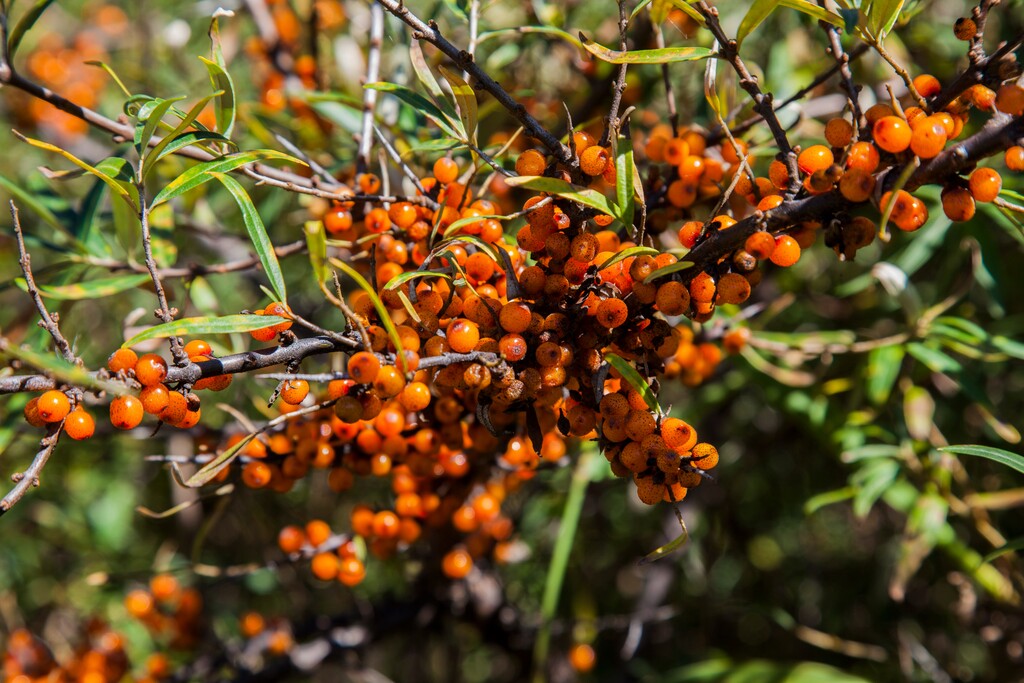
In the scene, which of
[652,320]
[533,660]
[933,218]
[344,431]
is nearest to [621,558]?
[533,660]

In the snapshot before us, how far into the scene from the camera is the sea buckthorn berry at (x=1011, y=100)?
0.62 metres

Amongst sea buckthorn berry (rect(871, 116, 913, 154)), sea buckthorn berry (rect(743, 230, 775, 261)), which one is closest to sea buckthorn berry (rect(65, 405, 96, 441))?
sea buckthorn berry (rect(743, 230, 775, 261))

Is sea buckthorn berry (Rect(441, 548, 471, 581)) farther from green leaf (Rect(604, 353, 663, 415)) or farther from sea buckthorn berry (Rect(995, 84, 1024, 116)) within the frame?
sea buckthorn berry (Rect(995, 84, 1024, 116))

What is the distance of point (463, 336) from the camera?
705 mm

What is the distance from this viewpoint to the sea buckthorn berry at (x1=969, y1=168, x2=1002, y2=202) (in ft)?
2.11

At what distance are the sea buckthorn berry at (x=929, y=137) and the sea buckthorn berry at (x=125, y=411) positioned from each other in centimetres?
70

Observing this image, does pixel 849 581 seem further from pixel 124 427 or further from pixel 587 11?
pixel 124 427

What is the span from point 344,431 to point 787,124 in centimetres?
82

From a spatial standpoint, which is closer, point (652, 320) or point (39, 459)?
point (39, 459)

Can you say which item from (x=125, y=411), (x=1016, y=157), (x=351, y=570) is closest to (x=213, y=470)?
(x=125, y=411)

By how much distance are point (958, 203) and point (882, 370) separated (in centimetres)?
67

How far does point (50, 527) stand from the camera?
220 cm

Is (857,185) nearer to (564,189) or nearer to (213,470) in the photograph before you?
(564,189)

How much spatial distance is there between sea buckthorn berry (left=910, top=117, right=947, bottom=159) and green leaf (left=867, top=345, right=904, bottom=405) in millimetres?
695
